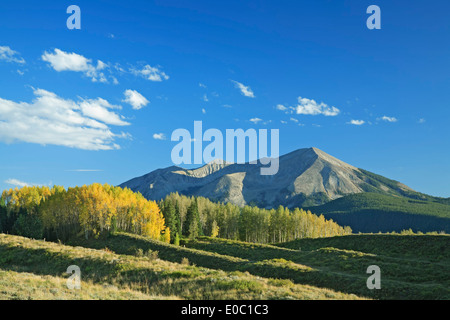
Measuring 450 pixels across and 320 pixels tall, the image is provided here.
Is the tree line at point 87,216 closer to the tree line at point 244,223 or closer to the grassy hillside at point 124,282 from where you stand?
the tree line at point 244,223

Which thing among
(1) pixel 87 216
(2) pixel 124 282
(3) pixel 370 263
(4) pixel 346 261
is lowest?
(4) pixel 346 261

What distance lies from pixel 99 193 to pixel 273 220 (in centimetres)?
6461

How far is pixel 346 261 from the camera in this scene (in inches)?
Answer: 1656

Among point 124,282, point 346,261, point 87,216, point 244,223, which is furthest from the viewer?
point 244,223

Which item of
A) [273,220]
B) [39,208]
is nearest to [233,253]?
[273,220]

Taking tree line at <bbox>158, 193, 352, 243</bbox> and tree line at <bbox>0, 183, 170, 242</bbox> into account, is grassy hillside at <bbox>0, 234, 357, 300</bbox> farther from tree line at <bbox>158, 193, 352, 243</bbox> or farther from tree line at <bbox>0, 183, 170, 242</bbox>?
tree line at <bbox>158, 193, 352, 243</bbox>

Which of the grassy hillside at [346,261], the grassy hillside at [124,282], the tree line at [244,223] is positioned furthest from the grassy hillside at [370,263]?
the tree line at [244,223]

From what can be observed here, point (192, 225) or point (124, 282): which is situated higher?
point (124, 282)

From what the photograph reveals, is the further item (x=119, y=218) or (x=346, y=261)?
(x=119, y=218)

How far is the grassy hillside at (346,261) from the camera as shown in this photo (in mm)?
27256

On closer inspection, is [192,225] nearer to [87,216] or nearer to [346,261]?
[87,216]

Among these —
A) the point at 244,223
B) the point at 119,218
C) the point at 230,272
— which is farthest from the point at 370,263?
the point at 244,223
